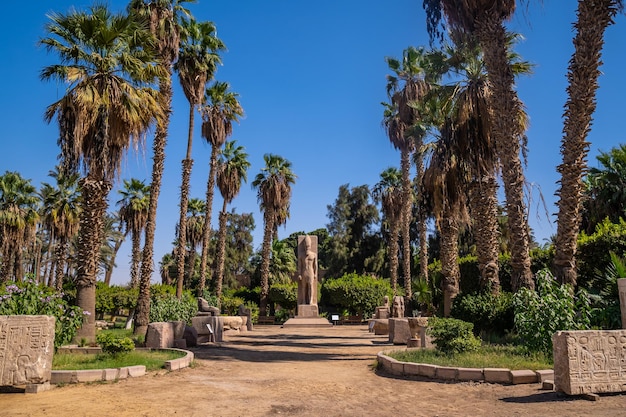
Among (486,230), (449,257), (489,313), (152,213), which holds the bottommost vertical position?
(489,313)

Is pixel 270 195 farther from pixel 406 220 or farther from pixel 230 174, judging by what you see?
pixel 406 220

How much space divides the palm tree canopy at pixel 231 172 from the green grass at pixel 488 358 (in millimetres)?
26378

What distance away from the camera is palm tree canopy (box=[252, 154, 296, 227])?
38.4 m

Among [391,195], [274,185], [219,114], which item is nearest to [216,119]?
[219,114]

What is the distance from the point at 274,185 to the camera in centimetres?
3844

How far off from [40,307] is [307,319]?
19884 millimetres

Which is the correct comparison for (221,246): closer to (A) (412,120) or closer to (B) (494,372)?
(A) (412,120)

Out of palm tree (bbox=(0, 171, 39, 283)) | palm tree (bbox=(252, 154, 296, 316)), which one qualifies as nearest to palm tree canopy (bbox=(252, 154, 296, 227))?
palm tree (bbox=(252, 154, 296, 316))

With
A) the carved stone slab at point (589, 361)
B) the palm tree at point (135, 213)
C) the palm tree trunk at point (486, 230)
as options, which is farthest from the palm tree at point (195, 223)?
the carved stone slab at point (589, 361)

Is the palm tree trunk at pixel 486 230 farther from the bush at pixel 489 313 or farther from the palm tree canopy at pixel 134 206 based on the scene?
the palm tree canopy at pixel 134 206

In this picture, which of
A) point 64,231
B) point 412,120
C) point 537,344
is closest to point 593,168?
point 412,120

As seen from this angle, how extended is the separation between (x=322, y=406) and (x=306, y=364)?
497cm

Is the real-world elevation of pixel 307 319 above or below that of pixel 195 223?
below

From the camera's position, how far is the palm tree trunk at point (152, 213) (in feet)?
61.6
